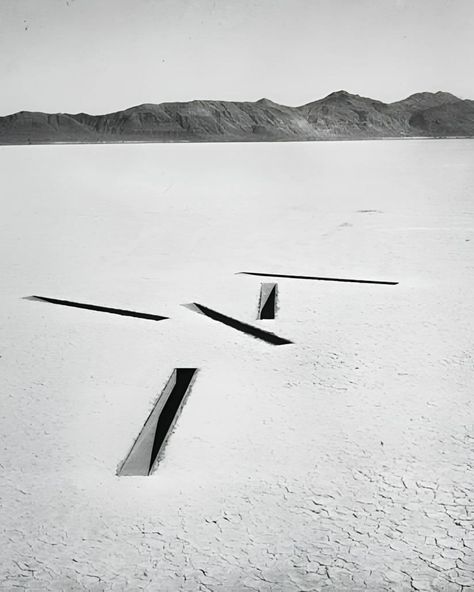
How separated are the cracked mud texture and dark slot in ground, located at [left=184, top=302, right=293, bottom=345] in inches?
2.7

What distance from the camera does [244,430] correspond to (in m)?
2.49

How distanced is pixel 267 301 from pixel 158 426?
1.95 m

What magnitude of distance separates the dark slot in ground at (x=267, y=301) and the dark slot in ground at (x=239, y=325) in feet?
0.60

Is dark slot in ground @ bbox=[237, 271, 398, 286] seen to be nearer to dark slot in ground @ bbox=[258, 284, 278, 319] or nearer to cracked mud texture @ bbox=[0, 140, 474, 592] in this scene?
cracked mud texture @ bbox=[0, 140, 474, 592]

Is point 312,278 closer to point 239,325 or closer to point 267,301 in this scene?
point 267,301

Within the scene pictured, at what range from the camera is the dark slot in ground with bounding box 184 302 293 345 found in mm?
3600

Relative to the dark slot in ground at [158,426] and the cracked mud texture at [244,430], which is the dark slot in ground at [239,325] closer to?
the cracked mud texture at [244,430]

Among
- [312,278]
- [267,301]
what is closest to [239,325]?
[267,301]

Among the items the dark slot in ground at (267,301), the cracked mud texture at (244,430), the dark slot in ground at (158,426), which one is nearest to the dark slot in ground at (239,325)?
the cracked mud texture at (244,430)

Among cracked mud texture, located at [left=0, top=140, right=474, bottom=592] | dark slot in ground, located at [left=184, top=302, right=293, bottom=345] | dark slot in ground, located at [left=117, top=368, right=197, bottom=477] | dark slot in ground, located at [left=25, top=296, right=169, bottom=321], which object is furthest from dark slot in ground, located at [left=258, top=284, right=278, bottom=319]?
dark slot in ground, located at [left=117, top=368, right=197, bottom=477]

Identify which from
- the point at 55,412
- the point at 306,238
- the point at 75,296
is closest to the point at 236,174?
the point at 306,238

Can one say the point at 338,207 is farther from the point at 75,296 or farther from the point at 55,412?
the point at 55,412

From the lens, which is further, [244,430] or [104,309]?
[104,309]

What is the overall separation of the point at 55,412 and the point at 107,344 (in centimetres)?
89
